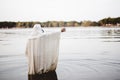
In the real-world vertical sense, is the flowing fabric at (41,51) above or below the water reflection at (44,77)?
above

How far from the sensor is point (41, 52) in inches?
196

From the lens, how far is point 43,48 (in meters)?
4.99

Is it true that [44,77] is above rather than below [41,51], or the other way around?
below

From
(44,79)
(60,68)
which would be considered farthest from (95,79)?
(60,68)

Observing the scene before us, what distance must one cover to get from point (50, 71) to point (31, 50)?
3.08ft

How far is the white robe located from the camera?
192 inches

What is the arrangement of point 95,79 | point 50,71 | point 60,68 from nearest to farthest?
point 95,79 < point 50,71 < point 60,68

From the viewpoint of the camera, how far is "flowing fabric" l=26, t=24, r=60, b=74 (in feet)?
16.0

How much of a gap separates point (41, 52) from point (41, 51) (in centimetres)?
2

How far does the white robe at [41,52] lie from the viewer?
489 centimetres

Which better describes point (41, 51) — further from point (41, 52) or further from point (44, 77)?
point (44, 77)

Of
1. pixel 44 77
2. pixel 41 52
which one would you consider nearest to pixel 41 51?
pixel 41 52

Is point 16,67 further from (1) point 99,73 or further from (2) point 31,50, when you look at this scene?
(1) point 99,73

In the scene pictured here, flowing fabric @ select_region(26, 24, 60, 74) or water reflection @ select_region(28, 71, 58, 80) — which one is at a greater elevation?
flowing fabric @ select_region(26, 24, 60, 74)
